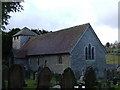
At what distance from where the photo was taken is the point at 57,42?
38.9 m

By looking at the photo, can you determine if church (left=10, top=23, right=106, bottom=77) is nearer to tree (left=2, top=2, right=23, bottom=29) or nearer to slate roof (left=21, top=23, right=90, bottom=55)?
slate roof (left=21, top=23, right=90, bottom=55)

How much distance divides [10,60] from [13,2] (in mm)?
24029

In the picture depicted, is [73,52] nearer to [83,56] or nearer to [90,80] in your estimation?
[83,56]

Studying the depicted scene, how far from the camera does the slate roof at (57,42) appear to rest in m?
35.1

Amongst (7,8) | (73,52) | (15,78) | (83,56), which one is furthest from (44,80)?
(83,56)

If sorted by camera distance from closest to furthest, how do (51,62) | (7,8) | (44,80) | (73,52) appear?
(44,80), (7,8), (73,52), (51,62)

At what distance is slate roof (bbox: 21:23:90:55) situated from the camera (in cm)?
3512

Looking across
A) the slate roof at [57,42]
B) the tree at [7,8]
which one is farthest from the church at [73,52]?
the tree at [7,8]

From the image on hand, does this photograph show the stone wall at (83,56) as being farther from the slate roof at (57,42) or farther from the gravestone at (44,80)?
the gravestone at (44,80)

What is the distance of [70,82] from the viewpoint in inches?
277

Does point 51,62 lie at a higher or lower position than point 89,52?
lower

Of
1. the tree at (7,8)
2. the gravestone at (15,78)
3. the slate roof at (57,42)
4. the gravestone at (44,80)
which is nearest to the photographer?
the gravestone at (15,78)

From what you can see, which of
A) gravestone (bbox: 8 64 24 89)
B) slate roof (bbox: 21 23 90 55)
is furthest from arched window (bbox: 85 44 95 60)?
gravestone (bbox: 8 64 24 89)

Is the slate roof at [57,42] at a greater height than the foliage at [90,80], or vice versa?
the slate roof at [57,42]
